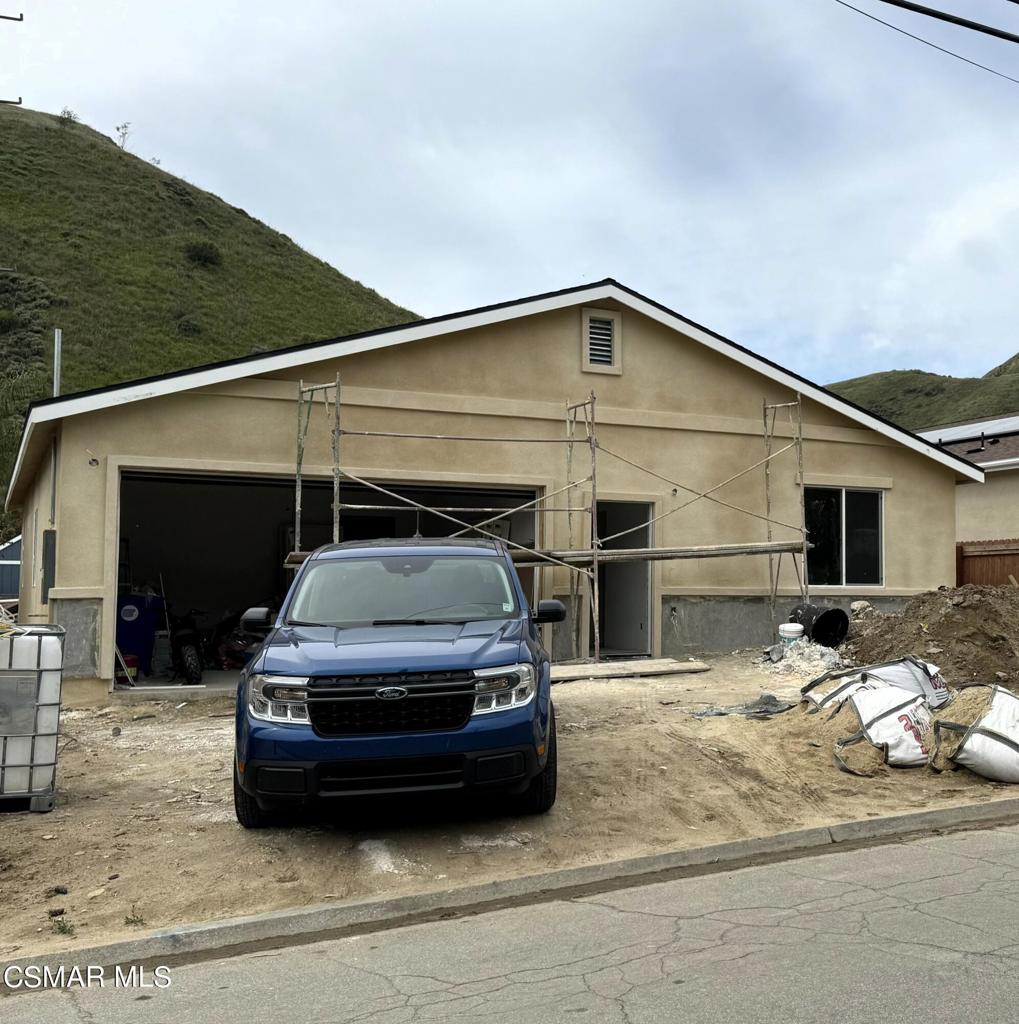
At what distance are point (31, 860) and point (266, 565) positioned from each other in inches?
608

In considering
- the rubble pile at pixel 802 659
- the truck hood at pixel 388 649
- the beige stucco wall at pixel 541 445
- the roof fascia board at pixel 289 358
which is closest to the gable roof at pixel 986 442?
the beige stucco wall at pixel 541 445

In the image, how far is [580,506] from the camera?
15.1 meters

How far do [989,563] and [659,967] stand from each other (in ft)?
56.6

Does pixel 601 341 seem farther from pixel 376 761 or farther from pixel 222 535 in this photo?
pixel 376 761

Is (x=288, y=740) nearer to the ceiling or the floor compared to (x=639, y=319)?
nearer to the floor

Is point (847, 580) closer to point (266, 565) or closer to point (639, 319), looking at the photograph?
point (639, 319)

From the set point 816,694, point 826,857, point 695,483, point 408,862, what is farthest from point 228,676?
point 826,857

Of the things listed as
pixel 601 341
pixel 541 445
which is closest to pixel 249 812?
pixel 541 445

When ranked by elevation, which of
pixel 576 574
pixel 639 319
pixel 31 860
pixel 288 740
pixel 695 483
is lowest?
pixel 31 860

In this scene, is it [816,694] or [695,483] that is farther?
[695,483]

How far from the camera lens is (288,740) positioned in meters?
6.13

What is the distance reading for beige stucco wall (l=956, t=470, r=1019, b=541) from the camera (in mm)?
23219

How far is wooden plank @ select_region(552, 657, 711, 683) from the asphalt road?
673 centimetres

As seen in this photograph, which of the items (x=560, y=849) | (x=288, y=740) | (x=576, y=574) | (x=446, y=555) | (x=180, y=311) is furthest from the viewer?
(x=180, y=311)
